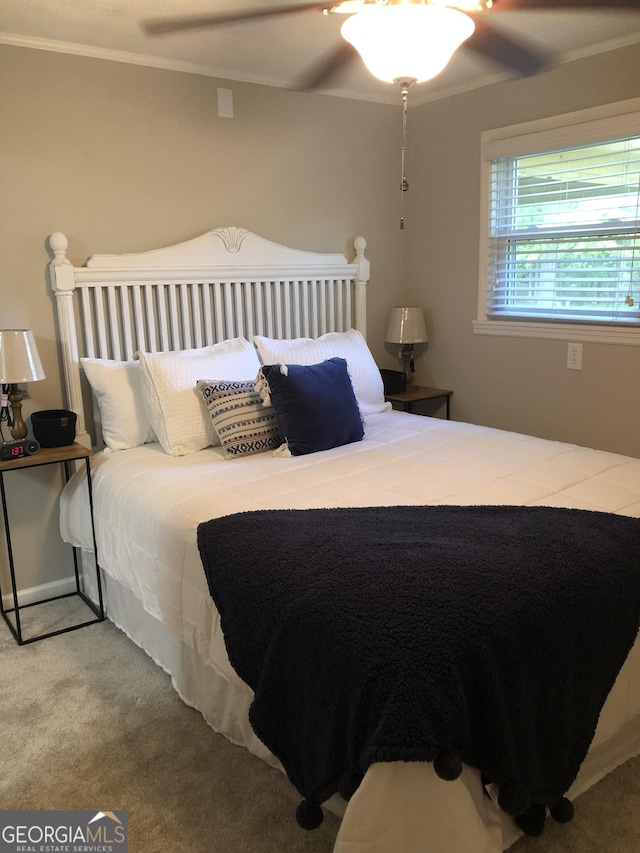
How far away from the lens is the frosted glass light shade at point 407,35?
179cm

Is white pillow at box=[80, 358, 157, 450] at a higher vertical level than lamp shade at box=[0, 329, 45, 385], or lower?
lower

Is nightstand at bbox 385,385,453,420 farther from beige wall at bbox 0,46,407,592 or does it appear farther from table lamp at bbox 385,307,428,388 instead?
beige wall at bbox 0,46,407,592

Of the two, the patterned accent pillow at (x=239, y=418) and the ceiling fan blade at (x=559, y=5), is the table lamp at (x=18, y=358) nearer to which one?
the patterned accent pillow at (x=239, y=418)

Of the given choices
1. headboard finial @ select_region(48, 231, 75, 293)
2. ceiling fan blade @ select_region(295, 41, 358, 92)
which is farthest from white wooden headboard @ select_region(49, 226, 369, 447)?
ceiling fan blade @ select_region(295, 41, 358, 92)

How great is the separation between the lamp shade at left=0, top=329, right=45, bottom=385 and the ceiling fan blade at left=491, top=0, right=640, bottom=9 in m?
2.04

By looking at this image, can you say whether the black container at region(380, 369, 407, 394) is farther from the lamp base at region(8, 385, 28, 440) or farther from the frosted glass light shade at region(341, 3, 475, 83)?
the frosted glass light shade at region(341, 3, 475, 83)

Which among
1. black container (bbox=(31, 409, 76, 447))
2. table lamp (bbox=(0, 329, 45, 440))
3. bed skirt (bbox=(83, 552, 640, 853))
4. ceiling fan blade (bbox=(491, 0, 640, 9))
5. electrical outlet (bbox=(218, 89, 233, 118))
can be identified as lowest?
bed skirt (bbox=(83, 552, 640, 853))

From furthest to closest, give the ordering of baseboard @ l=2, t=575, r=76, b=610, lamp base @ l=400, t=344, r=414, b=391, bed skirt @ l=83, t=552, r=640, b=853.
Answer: lamp base @ l=400, t=344, r=414, b=391
baseboard @ l=2, t=575, r=76, b=610
bed skirt @ l=83, t=552, r=640, b=853

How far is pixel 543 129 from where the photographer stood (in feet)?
10.8

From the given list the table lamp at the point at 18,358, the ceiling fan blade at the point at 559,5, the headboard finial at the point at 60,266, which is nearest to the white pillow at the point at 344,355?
the headboard finial at the point at 60,266

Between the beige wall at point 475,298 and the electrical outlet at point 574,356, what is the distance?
1.2 inches

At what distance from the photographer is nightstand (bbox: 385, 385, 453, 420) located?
3822 millimetres

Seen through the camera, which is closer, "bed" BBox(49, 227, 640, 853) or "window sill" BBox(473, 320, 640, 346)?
"bed" BBox(49, 227, 640, 853)

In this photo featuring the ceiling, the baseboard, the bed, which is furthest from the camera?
the baseboard
